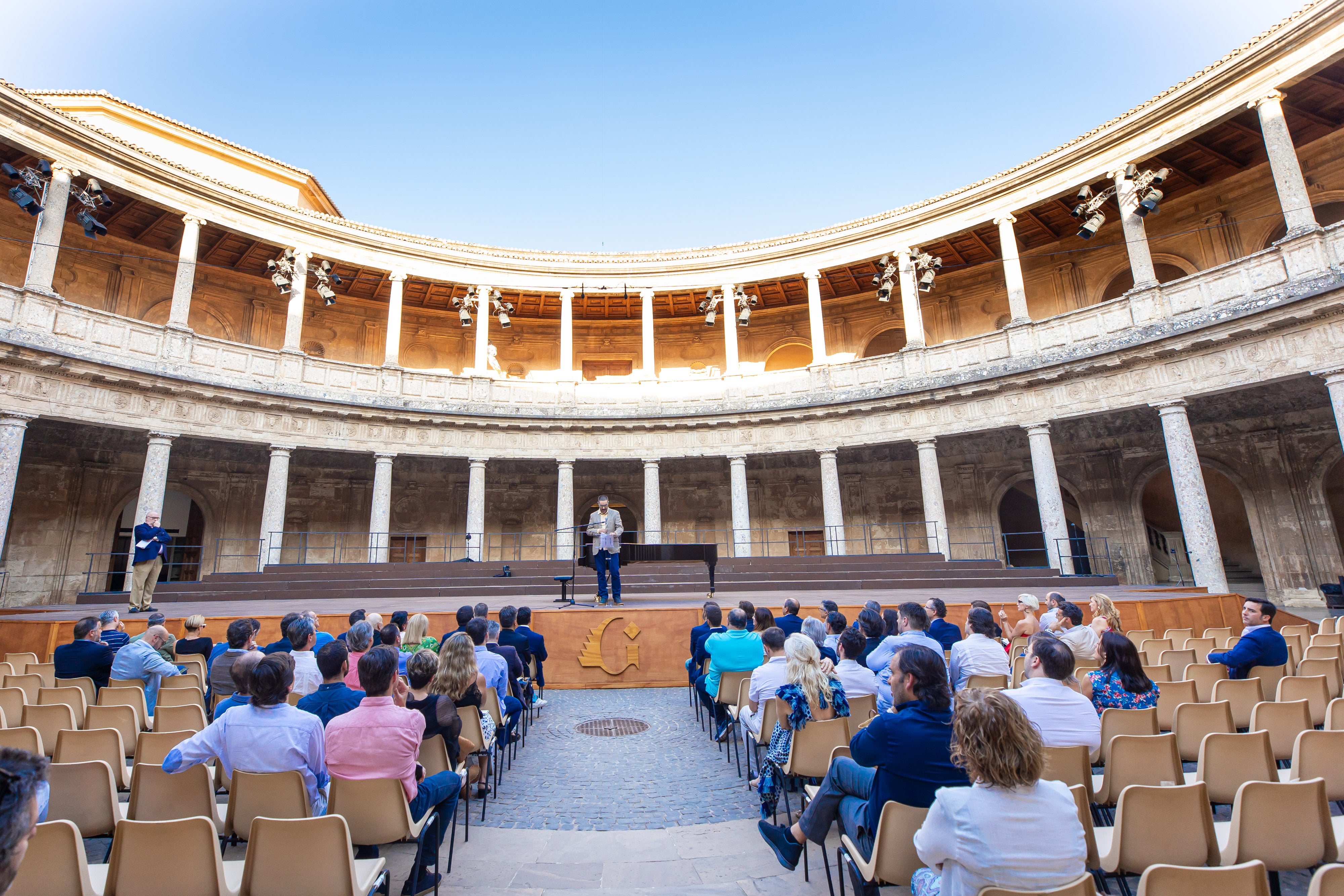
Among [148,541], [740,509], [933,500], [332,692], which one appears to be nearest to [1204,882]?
[332,692]

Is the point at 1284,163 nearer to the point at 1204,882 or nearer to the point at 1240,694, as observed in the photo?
the point at 1240,694

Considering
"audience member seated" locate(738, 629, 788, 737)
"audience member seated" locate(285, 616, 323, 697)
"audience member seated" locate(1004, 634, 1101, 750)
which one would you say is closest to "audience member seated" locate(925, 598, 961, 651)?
"audience member seated" locate(738, 629, 788, 737)

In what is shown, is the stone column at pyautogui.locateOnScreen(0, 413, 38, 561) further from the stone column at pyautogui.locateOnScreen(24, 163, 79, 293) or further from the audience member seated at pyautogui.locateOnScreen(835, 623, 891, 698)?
the audience member seated at pyautogui.locateOnScreen(835, 623, 891, 698)

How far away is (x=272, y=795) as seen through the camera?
10.4 ft

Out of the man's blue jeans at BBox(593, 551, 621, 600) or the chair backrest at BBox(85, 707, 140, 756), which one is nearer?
the chair backrest at BBox(85, 707, 140, 756)

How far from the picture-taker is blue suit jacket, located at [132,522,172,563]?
11773mm

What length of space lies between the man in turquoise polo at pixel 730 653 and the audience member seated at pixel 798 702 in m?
1.57

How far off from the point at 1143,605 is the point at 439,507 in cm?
1991

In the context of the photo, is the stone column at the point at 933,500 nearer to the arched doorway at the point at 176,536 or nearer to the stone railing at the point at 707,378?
the stone railing at the point at 707,378

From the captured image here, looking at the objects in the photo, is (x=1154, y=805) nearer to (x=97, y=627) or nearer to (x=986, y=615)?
(x=986, y=615)

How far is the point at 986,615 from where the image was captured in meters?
5.71

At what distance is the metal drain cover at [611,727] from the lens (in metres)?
7.05

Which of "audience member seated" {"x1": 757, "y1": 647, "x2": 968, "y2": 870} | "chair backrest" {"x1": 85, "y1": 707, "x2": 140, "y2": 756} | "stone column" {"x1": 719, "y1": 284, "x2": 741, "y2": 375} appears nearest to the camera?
"audience member seated" {"x1": 757, "y1": 647, "x2": 968, "y2": 870}

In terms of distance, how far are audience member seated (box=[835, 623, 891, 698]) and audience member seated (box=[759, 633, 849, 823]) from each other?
1.27 ft
